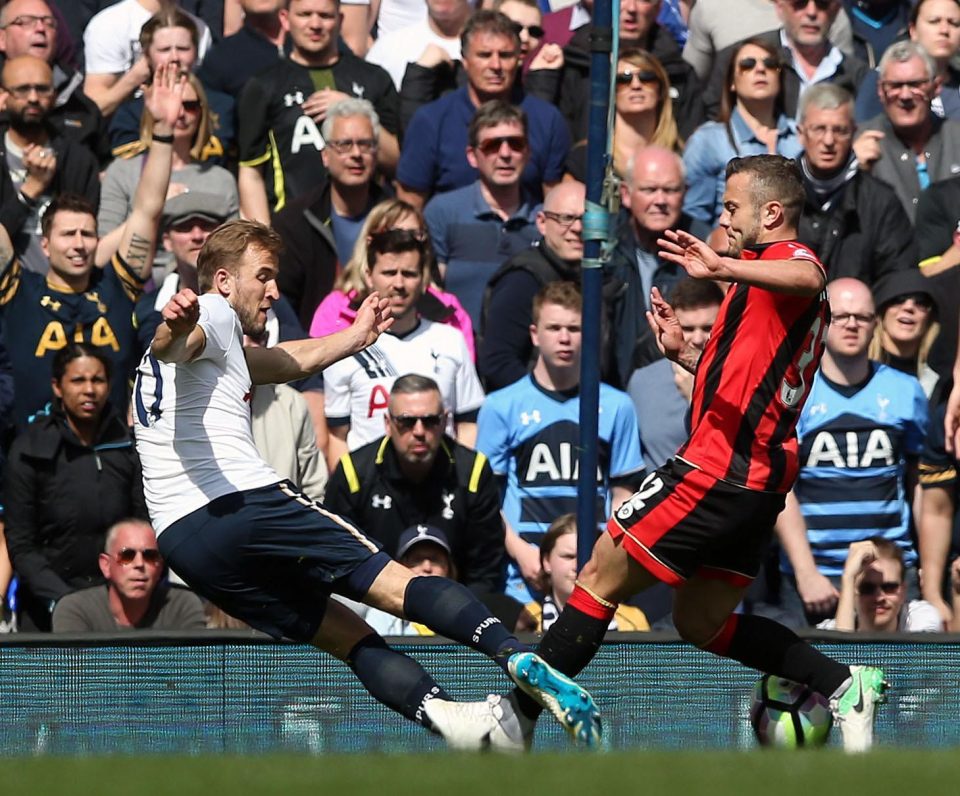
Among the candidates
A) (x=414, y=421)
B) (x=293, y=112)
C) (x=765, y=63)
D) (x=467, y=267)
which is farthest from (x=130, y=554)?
(x=765, y=63)

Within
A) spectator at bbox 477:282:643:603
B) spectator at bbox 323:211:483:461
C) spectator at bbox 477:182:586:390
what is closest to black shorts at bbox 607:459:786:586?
spectator at bbox 477:282:643:603

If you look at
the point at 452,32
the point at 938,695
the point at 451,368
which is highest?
the point at 452,32

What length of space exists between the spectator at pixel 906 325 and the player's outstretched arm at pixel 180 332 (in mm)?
4982

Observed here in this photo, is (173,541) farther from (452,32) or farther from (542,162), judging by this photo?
(452,32)

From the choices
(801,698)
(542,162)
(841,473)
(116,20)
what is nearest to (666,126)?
(542,162)

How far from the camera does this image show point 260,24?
43.9 feet

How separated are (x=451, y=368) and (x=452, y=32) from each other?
329 cm

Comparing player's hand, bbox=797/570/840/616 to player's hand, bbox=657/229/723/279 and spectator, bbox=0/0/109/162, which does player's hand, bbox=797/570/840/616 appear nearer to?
player's hand, bbox=657/229/723/279

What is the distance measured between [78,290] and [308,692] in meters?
3.23

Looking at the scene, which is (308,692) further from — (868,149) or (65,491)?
(868,149)

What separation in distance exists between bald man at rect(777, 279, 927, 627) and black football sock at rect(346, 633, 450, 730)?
10.8ft

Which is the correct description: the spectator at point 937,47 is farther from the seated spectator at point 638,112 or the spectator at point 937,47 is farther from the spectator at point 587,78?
the seated spectator at point 638,112

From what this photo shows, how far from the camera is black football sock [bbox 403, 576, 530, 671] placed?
7414mm

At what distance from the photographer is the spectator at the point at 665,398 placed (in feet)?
34.7
